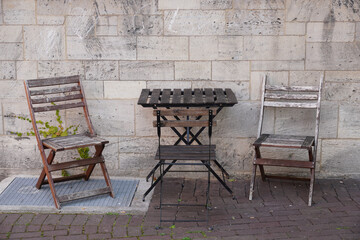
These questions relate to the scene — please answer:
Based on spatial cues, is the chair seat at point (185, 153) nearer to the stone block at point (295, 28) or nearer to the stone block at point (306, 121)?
the stone block at point (306, 121)

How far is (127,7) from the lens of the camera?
5.39m

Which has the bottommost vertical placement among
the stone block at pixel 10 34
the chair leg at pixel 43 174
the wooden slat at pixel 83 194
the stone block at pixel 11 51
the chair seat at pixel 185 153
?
the wooden slat at pixel 83 194

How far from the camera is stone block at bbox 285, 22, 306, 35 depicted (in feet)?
17.5

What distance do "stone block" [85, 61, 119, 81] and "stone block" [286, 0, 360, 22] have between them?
203 centimetres

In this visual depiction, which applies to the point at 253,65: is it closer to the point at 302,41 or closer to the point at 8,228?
the point at 302,41

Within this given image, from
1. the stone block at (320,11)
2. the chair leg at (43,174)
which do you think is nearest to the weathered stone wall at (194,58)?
the stone block at (320,11)

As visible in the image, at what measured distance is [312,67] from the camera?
17.7 feet

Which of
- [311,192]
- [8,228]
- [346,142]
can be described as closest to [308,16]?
[346,142]

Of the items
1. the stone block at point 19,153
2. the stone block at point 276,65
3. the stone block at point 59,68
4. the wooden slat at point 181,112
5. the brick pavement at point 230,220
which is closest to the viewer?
the brick pavement at point 230,220

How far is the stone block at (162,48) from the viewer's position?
5.43 metres

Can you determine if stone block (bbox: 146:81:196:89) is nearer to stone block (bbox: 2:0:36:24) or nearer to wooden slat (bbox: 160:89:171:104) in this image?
wooden slat (bbox: 160:89:171:104)

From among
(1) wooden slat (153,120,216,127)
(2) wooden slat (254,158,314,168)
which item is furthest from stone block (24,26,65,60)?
(2) wooden slat (254,158,314,168)

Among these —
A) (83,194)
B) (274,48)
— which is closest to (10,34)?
(83,194)

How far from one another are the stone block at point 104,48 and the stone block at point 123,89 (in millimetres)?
285
